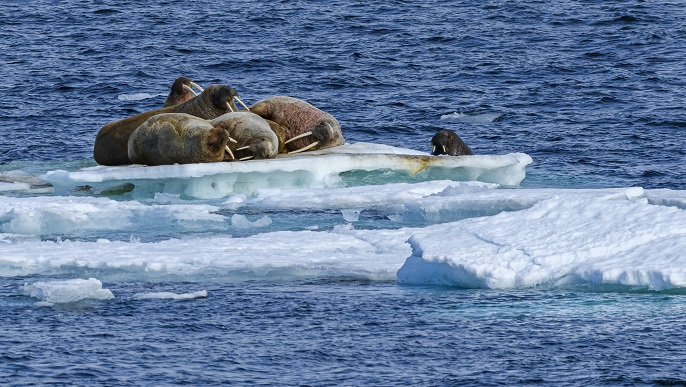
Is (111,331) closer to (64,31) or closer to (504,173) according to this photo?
(504,173)

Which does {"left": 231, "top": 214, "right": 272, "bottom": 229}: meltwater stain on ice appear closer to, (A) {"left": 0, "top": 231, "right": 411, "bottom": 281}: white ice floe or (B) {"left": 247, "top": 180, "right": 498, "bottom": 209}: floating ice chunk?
(B) {"left": 247, "top": 180, "right": 498, "bottom": 209}: floating ice chunk

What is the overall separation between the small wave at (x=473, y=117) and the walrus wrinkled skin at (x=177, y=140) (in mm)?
8223

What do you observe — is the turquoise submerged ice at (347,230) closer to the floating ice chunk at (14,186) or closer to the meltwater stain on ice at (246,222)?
the meltwater stain on ice at (246,222)

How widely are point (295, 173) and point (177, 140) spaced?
1307 millimetres

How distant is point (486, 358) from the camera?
7.90 m

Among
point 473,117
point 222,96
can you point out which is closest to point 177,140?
point 222,96

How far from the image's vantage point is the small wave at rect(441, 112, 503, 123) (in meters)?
21.9

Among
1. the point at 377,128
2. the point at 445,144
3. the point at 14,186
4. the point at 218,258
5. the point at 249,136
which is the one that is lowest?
the point at 377,128

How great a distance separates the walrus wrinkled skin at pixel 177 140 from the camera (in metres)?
Answer: 14.2

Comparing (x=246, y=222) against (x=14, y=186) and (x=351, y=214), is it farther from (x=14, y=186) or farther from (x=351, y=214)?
(x=14, y=186)

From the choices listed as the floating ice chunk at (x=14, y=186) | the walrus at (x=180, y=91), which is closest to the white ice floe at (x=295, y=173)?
the floating ice chunk at (x=14, y=186)

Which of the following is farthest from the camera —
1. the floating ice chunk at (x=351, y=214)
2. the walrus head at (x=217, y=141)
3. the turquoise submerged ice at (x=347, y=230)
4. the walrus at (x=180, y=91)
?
the walrus at (x=180, y=91)

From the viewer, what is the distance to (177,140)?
1428 centimetres

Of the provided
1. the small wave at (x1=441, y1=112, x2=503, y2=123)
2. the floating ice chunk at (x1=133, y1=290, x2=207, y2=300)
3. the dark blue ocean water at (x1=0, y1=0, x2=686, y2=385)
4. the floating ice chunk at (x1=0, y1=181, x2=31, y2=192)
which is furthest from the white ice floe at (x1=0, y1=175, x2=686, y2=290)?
the small wave at (x1=441, y1=112, x2=503, y2=123)
